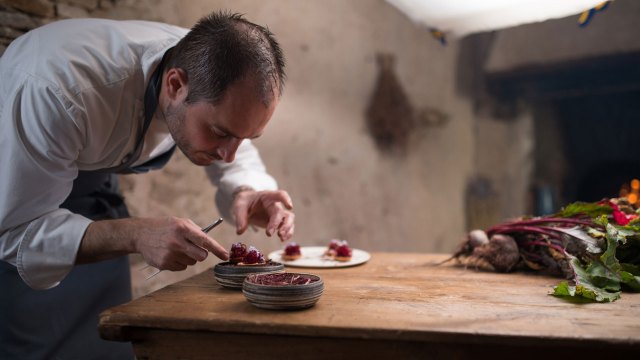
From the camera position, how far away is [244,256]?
5.08ft

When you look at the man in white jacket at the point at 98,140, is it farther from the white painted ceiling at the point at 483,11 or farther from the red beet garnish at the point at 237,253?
the white painted ceiling at the point at 483,11

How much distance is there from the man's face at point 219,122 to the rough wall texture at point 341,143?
1157 millimetres

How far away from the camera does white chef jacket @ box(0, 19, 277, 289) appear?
57.2 inches

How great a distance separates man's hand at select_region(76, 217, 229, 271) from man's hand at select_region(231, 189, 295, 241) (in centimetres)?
41

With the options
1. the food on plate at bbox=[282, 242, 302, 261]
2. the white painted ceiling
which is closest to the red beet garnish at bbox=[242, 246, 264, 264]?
the food on plate at bbox=[282, 242, 302, 261]

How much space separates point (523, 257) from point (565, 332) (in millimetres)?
769

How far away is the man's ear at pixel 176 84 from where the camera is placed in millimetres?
1676

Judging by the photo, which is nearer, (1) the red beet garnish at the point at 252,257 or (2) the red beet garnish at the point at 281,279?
(2) the red beet garnish at the point at 281,279

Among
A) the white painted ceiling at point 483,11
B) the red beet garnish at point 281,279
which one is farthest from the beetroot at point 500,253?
the white painted ceiling at point 483,11

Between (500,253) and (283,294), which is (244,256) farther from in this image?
(500,253)

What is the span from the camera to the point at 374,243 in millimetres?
4367

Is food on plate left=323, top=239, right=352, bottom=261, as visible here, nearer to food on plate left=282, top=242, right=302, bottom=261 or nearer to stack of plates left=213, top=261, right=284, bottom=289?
food on plate left=282, top=242, right=302, bottom=261

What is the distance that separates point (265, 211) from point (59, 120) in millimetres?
824

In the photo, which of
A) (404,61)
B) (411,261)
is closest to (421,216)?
(404,61)
